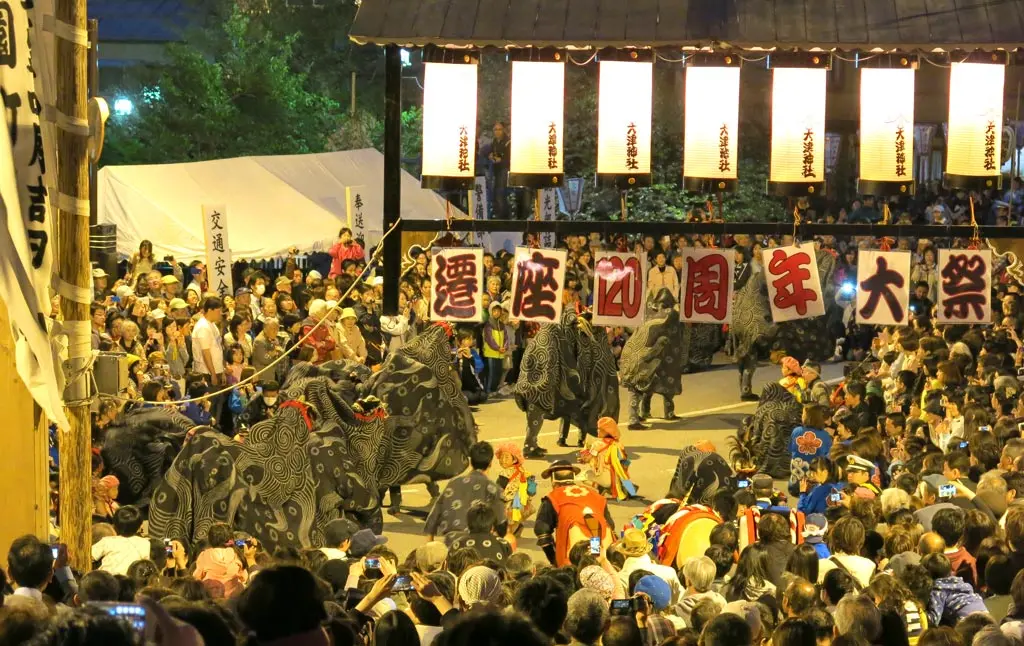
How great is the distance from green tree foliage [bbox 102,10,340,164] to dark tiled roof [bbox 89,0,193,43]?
6.37m

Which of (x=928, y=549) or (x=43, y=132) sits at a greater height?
(x=43, y=132)

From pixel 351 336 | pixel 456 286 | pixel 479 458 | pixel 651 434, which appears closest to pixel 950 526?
pixel 479 458

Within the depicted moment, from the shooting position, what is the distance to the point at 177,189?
22062mm

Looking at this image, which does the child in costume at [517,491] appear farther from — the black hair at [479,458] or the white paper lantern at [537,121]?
the white paper lantern at [537,121]

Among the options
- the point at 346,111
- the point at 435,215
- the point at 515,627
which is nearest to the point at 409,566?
the point at 515,627

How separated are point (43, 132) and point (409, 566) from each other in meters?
3.20

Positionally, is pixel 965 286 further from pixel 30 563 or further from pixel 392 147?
pixel 30 563

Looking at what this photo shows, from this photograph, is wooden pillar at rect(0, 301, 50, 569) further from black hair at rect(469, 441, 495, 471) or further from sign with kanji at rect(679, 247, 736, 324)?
sign with kanji at rect(679, 247, 736, 324)

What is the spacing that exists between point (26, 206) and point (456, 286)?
6.65 meters

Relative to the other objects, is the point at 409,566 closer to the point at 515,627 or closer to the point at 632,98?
the point at 515,627

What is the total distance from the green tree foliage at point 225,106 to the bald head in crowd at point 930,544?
21.5m

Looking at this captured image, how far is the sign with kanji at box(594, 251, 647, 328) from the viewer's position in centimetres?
1427

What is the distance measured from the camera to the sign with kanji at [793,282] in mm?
14094

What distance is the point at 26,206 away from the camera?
7.55m
